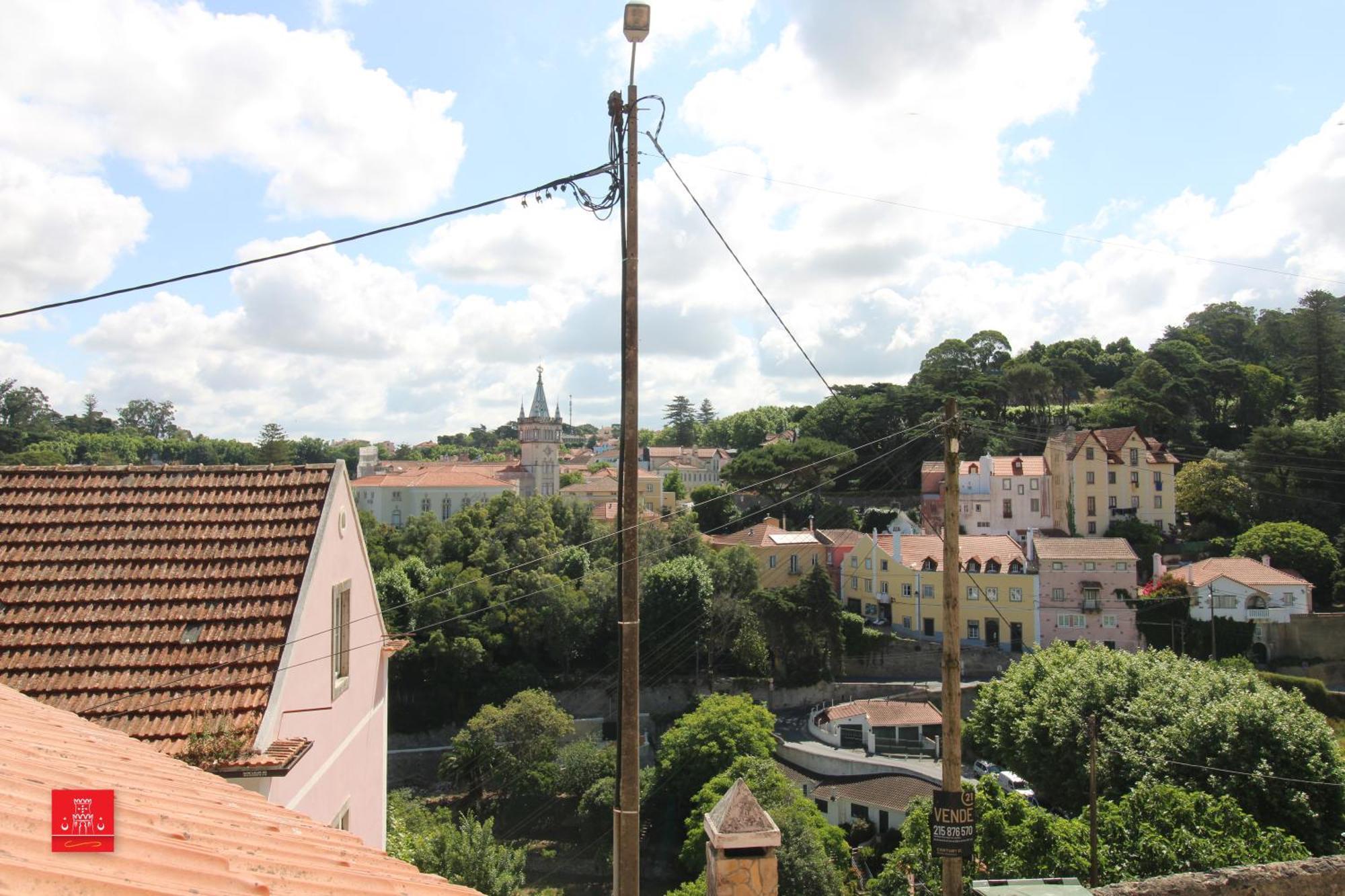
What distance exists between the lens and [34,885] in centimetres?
204

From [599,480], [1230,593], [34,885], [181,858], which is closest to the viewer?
[34,885]

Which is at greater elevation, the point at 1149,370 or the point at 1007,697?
the point at 1149,370

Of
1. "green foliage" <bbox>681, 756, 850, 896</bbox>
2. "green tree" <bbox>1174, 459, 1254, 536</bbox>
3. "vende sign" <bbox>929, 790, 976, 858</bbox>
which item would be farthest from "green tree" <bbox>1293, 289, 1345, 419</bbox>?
"vende sign" <bbox>929, 790, 976, 858</bbox>

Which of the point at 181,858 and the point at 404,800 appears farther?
the point at 404,800

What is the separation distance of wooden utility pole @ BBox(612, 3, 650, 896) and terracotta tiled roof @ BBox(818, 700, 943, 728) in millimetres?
33448

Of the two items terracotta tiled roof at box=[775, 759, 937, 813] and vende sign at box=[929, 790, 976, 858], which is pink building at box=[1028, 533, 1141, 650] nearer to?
terracotta tiled roof at box=[775, 759, 937, 813]

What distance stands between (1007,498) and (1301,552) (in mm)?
15409

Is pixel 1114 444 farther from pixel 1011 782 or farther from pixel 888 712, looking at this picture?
pixel 1011 782

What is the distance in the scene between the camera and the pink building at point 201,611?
6.01 metres

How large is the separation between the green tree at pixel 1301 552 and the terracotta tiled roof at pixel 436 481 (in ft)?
183

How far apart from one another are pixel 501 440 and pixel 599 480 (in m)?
73.6

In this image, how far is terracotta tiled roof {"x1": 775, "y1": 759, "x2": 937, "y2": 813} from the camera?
101ft

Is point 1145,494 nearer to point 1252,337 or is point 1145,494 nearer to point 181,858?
point 1252,337

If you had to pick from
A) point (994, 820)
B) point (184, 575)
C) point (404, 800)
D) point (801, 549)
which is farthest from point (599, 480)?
point (184, 575)
